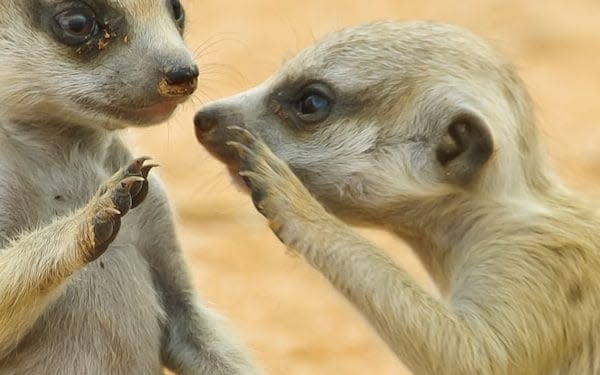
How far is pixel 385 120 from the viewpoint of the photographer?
17.7ft

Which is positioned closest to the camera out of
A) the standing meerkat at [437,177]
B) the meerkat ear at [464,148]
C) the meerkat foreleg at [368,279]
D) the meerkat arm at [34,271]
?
the meerkat arm at [34,271]

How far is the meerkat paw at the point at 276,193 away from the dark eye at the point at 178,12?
1.96 ft

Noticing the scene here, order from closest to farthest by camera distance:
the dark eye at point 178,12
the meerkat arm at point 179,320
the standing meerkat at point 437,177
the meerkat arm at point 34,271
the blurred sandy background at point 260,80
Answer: the meerkat arm at point 34,271
the standing meerkat at point 437,177
the dark eye at point 178,12
the meerkat arm at point 179,320
the blurred sandy background at point 260,80

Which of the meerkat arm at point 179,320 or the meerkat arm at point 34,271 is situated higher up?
the meerkat arm at point 34,271

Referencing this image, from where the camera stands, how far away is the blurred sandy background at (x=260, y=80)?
8.46 metres

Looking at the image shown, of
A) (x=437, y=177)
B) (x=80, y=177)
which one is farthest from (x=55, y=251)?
(x=437, y=177)

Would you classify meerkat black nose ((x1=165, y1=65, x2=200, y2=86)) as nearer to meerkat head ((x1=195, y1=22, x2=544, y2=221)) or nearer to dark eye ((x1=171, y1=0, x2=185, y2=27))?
meerkat head ((x1=195, y1=22, x2=544, y2=221))

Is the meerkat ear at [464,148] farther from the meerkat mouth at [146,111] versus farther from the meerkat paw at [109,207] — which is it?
the meerkat paw at [109,207]

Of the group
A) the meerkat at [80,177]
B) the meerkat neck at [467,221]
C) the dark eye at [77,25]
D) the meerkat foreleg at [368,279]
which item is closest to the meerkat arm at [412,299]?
the meerkat foreleg at [368,279]

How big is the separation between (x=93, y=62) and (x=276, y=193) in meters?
0.72

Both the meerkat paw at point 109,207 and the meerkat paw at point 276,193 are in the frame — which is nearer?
the meerkat paw at point 109,207

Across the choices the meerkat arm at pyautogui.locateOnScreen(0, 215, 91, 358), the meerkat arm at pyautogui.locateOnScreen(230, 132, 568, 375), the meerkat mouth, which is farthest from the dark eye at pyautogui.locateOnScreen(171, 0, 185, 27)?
the meerkat arm at pyautogui.locateOnScreen(0, 215, 91, 358)

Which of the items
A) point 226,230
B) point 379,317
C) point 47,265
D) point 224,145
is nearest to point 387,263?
point 379,317

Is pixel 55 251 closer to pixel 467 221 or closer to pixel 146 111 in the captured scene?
pixel 146 111
